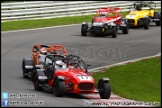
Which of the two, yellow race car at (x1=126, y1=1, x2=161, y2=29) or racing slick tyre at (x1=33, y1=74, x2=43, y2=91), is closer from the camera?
racing slick tyre at (x1=33, y1=74, x2=43, y2=91)

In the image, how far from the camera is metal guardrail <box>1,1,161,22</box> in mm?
35625

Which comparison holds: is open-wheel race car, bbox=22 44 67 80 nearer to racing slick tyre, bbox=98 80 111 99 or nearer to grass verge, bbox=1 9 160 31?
racing slick tyre, bbox=98 80 111 99

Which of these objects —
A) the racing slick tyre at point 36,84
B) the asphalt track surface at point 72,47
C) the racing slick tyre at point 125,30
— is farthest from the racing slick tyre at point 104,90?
the racing slick tyre at point 125,30

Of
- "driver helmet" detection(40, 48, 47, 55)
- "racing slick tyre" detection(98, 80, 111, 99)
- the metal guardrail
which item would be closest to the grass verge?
the metal guardrail

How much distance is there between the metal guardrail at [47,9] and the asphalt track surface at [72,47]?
2955 millimetres

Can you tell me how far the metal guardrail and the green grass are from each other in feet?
46.5

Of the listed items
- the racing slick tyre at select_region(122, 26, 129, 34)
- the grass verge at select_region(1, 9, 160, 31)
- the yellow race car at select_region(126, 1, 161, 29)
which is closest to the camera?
the racing slick tyre at select_region(122, 26, 129, 34)

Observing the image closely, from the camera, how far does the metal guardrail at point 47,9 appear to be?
35625mm

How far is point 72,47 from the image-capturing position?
27.2 meters

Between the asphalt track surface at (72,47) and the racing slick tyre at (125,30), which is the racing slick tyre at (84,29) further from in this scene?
the racing slick tyre at (125,30)

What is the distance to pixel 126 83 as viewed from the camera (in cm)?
1878

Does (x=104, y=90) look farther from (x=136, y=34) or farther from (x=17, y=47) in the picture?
(x=136, y=34)

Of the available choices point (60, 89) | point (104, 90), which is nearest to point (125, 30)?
point (104, 90)

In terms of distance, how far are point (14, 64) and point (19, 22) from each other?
12826 mm
